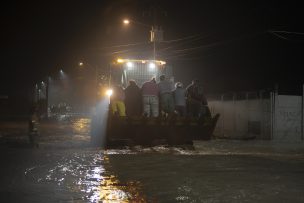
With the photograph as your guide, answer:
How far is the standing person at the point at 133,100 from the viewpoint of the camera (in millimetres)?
16875

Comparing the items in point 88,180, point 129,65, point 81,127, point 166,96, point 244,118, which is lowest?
point 88,180

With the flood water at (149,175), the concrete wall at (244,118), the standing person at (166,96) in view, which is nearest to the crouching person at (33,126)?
the flood water at (149,175)

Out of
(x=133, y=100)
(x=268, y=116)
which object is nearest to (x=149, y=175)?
(x=133, y=100)

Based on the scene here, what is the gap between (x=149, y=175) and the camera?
396 inches

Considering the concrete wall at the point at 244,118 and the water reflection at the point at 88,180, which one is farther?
→ the concrete wall at the point at 244,118

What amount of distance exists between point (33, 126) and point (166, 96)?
17.7ft

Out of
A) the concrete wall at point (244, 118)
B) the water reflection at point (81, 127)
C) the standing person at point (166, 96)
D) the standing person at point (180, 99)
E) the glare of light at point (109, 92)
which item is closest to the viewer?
the standing person at point (166, 96)

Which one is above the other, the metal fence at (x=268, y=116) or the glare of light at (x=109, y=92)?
the glare of light at (x=109, y=92)

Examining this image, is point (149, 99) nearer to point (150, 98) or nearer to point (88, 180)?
point (150, 98)

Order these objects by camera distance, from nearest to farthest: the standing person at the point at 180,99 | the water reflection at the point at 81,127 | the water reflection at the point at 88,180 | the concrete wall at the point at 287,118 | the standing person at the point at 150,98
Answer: the water reflection at the point at 88,180, the standing person at the point at 150,98, the standing person at the point at 180,99, the concrete wall at the point at 287,118, the water reflection at the point at 81,127

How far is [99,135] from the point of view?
1777cm

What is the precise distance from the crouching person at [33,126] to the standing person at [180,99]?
5.67 metres

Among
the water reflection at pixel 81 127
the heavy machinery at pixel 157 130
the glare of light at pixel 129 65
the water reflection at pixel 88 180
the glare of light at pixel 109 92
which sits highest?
the glare of light at pixel 129 65

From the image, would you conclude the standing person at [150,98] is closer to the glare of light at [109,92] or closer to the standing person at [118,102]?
the standing person at [118,102]
